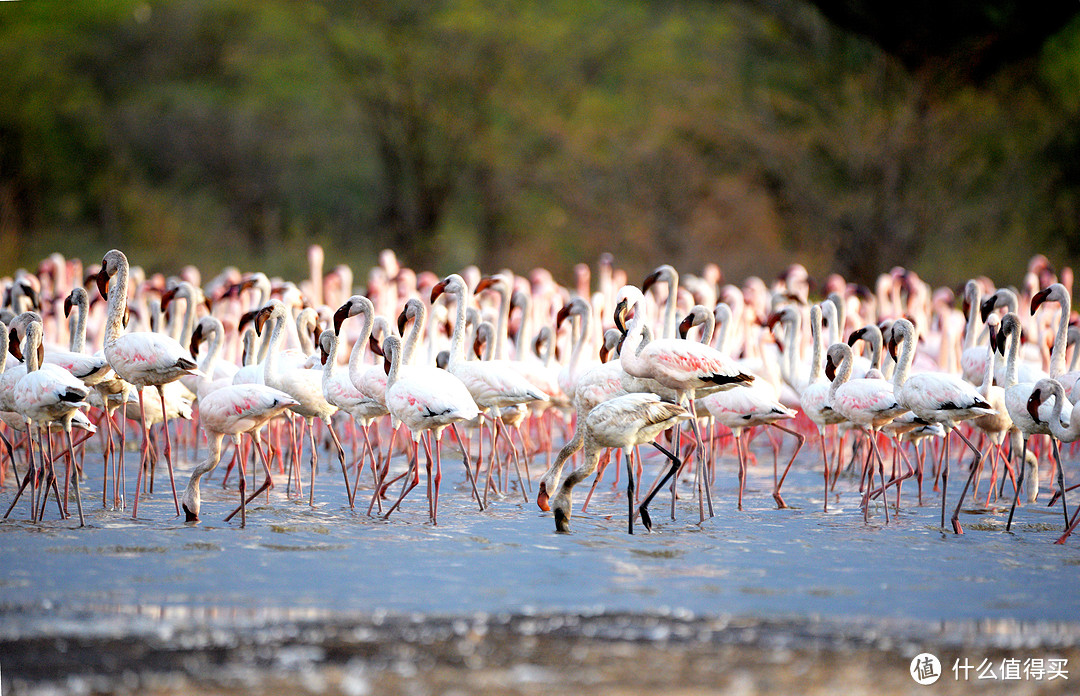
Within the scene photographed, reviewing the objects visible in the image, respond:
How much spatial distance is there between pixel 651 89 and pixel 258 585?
891 inches

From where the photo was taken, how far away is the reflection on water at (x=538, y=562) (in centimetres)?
496

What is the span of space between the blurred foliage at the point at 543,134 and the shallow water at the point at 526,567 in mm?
17456

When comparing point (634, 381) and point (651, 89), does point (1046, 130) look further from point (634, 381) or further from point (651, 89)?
point (634, 381)

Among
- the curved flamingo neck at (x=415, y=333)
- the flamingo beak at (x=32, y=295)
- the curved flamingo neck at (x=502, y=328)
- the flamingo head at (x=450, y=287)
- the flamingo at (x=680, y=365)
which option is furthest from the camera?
the flamingo beak at (x=32, y=295)

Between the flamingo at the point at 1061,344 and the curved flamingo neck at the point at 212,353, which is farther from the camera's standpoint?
the curved flamingo neck at the point at 212,353

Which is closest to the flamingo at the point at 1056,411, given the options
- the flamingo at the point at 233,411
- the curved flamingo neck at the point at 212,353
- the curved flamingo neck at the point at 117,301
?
the flamingo at the point at 233,411

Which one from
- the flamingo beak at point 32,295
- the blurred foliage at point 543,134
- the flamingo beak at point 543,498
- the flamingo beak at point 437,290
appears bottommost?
the flamingo beak at point 543,498

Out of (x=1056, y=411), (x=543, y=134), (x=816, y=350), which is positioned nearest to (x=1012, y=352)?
(x=1056, y=411)

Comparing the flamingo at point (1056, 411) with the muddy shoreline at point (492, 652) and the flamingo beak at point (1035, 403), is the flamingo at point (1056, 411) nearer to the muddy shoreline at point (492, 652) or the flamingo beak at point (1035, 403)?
the flamingo beak at point (1035, 403)

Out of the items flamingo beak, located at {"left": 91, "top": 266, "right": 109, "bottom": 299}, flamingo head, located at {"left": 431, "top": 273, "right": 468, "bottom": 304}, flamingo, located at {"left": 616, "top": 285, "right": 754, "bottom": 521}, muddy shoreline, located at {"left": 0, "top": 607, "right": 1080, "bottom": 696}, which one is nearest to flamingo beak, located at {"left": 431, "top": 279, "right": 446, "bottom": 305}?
flamingo head, located at {"left": 431, "top": 273, "right": 468, "bottom": 304}

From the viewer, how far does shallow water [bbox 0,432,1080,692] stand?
Result: 4.81 metres

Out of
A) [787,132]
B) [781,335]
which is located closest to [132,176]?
[787,132]

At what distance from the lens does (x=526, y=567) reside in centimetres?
559

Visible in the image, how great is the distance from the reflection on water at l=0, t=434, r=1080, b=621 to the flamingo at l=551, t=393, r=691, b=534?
17 centimetres
